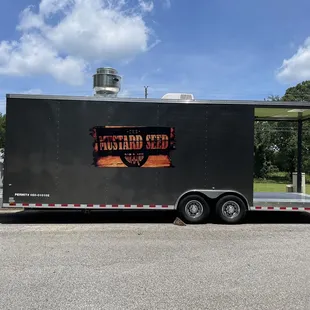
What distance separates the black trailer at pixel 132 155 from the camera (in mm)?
9406

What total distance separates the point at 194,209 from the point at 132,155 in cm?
196

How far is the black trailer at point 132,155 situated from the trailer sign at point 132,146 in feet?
0.08

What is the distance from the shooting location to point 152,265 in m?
6.02

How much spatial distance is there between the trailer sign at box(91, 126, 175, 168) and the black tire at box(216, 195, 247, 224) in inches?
61.9

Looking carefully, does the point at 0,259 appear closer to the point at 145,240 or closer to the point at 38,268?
the point at 38,268

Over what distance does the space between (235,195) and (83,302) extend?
587cm

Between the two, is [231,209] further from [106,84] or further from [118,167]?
[106,84]

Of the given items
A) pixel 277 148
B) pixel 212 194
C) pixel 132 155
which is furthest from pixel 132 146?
pixel 277 148

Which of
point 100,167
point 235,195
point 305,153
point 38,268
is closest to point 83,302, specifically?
point 38,268

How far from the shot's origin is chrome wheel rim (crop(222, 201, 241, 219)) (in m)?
9.62

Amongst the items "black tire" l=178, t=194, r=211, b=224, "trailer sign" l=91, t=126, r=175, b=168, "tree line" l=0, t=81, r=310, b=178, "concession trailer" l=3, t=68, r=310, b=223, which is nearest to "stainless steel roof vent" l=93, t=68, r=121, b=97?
"concession trailer" l=3, t=68, r=310, b=223

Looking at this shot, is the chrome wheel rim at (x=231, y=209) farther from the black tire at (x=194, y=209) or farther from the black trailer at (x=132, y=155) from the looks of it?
the black tire at (x=194, y=209)

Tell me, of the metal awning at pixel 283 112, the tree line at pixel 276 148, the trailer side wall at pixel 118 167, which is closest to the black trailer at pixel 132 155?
the trailer side wall at pixel 118 167

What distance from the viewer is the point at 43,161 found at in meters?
9.44
